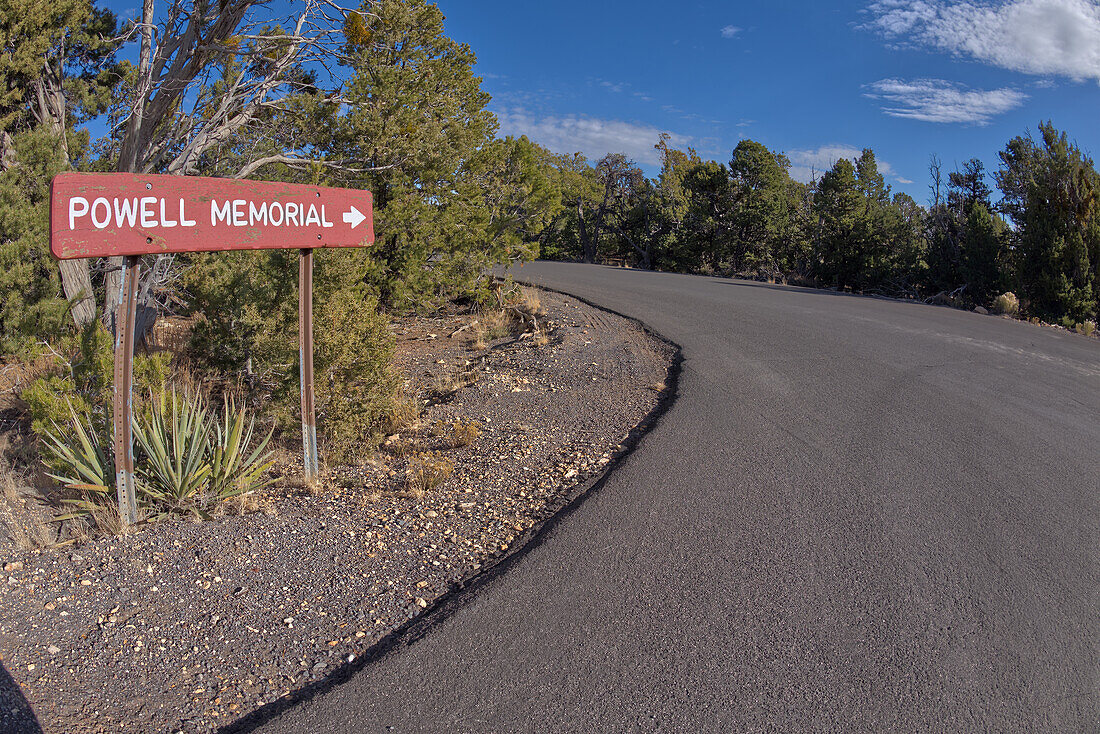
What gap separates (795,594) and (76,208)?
4.79 m

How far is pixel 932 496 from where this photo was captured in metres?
5.20

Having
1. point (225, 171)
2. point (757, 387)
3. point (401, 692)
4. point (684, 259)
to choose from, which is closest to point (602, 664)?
point (401, 692)

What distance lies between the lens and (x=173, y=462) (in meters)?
5.08

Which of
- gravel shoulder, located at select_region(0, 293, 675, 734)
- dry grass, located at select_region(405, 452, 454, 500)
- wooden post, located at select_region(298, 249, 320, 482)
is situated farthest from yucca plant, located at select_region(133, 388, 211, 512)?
dry grass, located at select_region(405, 452, 454, 500)

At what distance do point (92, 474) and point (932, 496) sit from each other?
6.15m

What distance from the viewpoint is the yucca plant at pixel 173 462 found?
4820 mm

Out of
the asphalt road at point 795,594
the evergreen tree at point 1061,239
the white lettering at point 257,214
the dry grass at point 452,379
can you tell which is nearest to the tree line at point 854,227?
the evergreen tree at point 1061,239

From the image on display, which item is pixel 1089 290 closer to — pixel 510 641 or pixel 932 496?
pixel 932 496

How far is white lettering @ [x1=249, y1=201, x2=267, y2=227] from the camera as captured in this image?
485 centimetres

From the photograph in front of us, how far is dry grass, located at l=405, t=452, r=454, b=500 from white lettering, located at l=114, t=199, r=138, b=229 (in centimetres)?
264

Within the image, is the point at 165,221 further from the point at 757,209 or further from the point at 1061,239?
the point at 757,209

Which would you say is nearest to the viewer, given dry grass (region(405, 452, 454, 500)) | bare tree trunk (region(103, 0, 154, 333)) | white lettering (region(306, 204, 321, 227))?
white lettering (region(306, 204, 321, 227))

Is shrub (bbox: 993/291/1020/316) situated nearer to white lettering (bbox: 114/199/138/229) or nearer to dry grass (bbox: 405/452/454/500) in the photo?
dry grass (bbox: 405/452/454/500)

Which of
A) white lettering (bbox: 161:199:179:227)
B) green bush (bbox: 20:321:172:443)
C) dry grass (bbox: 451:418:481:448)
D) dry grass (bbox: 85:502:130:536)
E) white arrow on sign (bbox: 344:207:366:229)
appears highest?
white arrow on sign (bbox: 344:207:366:229)
